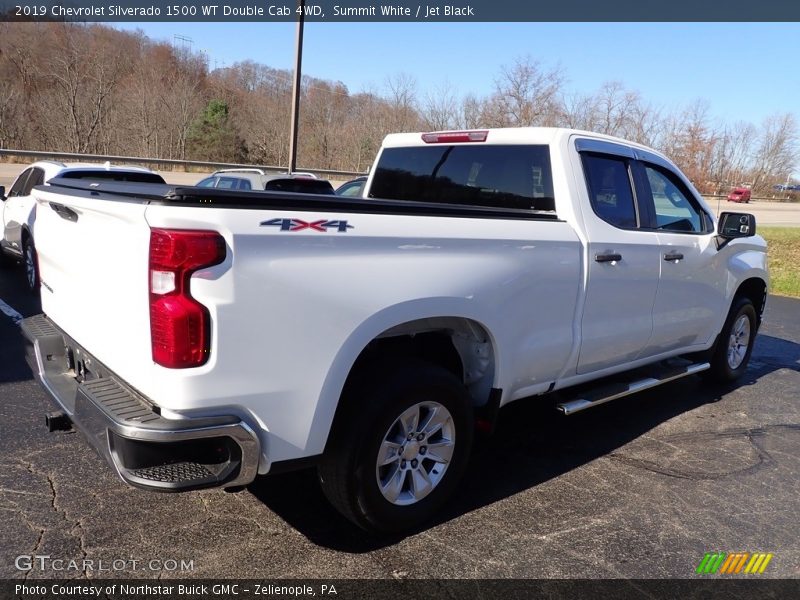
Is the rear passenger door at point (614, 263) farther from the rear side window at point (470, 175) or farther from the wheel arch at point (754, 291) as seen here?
the wheel arch at point (754, 291)

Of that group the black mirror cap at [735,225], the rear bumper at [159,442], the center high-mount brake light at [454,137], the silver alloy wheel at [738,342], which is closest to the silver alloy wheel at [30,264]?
the center high-mount brake light at [454,137]

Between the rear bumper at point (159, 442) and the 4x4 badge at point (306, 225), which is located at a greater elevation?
the 4x4 badge at point (306, 225)

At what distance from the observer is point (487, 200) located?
436 cm

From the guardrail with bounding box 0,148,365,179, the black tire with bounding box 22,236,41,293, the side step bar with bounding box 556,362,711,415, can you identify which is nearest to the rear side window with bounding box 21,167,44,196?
the black tire with bounding box 22,236,41,293

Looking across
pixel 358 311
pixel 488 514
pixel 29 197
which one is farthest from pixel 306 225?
pixel 29 197

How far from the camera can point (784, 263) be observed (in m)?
14.6

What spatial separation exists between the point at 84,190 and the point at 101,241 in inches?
29.1

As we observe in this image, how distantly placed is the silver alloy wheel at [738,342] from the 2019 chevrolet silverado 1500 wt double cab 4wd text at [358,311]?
1.44 meters

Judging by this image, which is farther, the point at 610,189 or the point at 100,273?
the point at 610,189

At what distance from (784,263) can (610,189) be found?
12.8 metres

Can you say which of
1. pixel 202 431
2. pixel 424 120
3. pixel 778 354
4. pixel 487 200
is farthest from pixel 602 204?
pixel 424 120

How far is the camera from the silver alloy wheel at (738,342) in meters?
5.82

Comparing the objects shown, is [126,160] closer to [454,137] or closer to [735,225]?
[454,137]

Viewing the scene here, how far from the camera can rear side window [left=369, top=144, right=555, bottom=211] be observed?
13.4 feet
